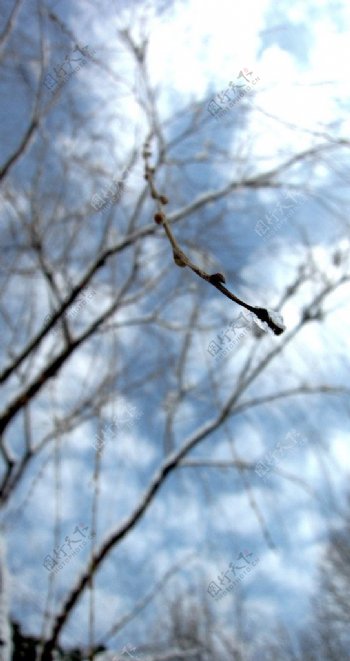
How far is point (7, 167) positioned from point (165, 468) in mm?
2270

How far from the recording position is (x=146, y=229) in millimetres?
3295

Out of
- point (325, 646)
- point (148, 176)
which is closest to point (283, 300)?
point (148, 176)

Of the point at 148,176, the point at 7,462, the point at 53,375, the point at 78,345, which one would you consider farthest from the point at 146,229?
the point at 148,176

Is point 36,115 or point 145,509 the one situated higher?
point 36,115

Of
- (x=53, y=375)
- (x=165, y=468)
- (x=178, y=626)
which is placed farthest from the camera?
(x=178, y=626)

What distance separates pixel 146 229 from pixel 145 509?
76.5 inches

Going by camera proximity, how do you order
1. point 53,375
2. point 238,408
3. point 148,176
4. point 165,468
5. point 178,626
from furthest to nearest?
point 178,626 → point 238,408 → point 165,468 → point 53,375 → point 148,176

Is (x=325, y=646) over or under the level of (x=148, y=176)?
under

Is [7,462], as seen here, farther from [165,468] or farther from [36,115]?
[36,115]

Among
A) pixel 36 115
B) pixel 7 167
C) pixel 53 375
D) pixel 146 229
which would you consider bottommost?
pixel 53 375

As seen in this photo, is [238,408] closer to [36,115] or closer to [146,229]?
[146,229]

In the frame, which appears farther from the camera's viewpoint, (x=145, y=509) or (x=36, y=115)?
(x=145, y=509)

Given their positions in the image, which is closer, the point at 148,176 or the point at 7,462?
the point at 148,176

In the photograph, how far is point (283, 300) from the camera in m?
3.52
